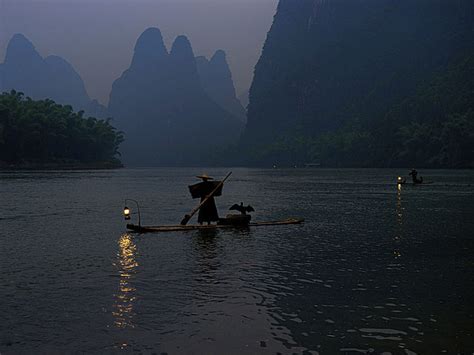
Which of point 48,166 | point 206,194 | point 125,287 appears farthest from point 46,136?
point 125,287

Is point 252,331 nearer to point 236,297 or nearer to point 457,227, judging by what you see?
point 236,297

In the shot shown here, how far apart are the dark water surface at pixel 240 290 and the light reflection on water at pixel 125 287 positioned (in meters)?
0.04

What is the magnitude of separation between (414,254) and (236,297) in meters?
9.55

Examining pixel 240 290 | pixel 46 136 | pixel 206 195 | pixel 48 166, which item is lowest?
pixel 240 290

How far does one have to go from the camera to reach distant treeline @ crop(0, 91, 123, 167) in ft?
458

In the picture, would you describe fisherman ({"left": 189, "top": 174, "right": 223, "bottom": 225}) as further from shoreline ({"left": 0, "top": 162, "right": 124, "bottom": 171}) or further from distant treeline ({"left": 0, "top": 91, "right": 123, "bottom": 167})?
shoreline ({"left": 0, "top": 162, "right": 124, "bottom": 171})

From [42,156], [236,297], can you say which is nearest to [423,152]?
[42,156]

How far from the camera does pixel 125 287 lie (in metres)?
15.0

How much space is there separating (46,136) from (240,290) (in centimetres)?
14415

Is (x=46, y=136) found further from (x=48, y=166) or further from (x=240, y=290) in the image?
(x=240, y=290)

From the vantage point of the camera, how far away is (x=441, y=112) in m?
183

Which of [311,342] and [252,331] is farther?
[252,331]

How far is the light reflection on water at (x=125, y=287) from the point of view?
476 inches

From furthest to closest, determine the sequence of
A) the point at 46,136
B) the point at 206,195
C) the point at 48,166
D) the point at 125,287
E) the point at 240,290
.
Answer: the point at 48,166, the point at 46,136, the point at 206,195, the point at 125,287, the point at 240,290
